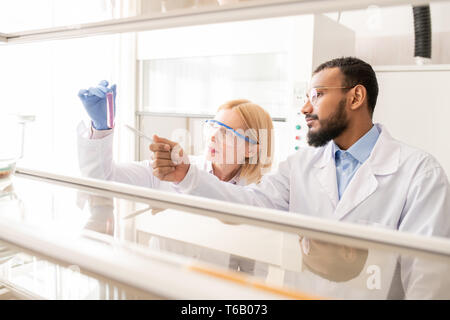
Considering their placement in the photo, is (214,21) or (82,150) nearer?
(214,21)

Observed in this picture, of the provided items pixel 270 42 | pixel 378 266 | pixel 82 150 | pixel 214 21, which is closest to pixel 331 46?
pixel 270 42

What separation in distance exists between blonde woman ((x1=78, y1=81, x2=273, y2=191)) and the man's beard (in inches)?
9.7

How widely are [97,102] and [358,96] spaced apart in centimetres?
63

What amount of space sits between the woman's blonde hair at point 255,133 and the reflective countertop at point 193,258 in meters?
0.70

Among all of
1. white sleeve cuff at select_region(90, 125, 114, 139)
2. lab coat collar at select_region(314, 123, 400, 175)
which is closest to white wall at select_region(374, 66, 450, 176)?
lab coat collar at select_region(314, 123, 400, 175)

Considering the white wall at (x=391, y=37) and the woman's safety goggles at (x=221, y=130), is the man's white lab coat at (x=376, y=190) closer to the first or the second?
the woman's safety goggles at (x=221, y=130)

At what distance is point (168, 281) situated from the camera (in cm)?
24

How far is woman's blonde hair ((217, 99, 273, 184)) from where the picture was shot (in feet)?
3.68

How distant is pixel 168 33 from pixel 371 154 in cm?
163

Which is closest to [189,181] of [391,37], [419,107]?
[419,107]

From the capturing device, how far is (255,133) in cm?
113

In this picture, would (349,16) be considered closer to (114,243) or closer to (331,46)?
(331,46)

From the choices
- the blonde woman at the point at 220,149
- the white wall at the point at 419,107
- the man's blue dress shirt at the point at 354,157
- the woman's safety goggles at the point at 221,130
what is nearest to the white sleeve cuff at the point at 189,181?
the blonde woman at the point at 220,149

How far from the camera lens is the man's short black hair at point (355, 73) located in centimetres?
85
